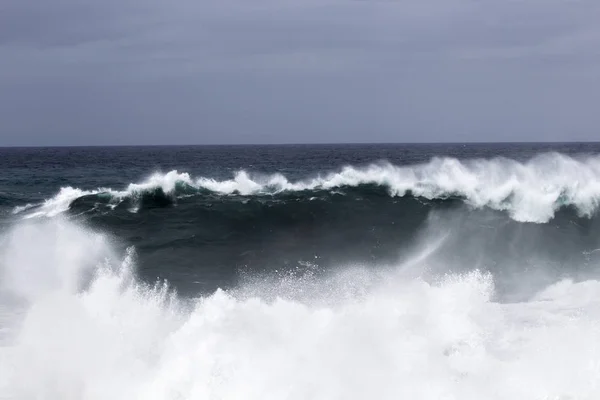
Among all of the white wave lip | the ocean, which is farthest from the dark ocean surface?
the white wave lip

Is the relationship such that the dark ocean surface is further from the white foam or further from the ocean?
the white foam

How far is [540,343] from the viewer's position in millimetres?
10766

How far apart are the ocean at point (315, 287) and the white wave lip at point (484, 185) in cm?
7

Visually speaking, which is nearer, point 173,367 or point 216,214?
point 173,367

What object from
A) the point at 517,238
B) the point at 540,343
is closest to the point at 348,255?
the point at 517,238

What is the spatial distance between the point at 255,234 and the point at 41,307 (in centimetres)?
848

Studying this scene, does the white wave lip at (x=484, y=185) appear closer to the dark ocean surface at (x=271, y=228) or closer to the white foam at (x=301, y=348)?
the dark ocean surface at (x=271, y=228)

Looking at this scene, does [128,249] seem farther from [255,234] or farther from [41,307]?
[41,307]

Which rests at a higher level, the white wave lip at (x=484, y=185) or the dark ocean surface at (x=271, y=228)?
the white wave lip at (x=484, y=185)

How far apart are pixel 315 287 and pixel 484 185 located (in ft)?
30.6

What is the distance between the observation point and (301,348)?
10305 mm

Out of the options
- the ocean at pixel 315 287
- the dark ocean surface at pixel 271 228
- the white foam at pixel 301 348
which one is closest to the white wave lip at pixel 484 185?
the ocean at pixel 315 287

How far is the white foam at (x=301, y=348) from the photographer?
929cm

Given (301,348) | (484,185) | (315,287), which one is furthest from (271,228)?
(301,348)
